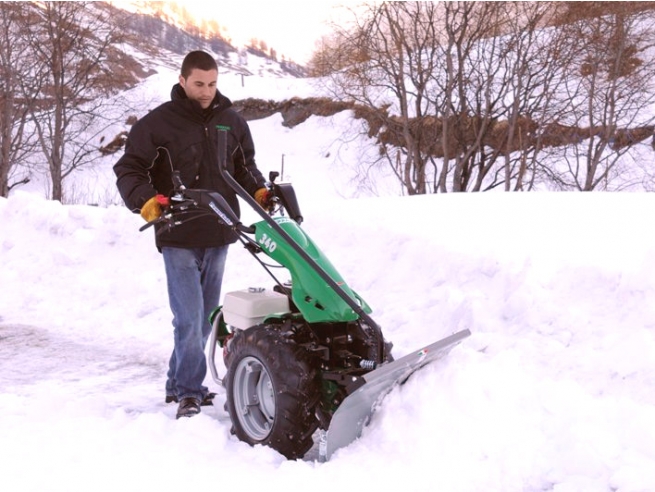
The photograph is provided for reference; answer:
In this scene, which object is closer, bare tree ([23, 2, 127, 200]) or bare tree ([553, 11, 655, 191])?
bare tree ([553, 11, 655, 191])

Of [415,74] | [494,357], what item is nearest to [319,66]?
[415,74]

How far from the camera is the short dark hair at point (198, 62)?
3.61 m

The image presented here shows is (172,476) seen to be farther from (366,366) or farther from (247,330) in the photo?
(366,366)

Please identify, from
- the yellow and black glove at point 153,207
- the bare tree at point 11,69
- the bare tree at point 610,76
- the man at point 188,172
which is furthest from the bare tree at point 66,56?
the yellow and black glove at point 153,207

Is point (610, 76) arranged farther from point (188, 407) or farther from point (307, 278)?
point (188, 407)

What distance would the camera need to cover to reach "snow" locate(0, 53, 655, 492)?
2.83m

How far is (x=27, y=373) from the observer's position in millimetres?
4652

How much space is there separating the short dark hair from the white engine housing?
135 centimetres

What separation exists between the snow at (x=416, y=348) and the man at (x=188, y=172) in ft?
1.29

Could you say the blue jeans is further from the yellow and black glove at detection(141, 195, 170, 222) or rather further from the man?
the yellow and black glove at detection(141, 195, 170, 222)

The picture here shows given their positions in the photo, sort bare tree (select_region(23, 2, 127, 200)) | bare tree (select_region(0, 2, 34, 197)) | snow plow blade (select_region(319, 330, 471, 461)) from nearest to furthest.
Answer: snow plow blade (select_region(319, 330, 471, 461)), bare tree (select_region(0, 2, 34, 197)), bare tree (select_region(23, 2, 127, 200))

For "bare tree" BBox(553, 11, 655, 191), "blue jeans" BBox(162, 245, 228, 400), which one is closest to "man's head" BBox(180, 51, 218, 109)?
"blue jeans" BBox(162, 245, 228, 400)

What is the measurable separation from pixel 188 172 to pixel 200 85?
522mm

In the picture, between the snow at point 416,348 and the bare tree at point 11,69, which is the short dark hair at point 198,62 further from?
the bare tree at point 11,69
